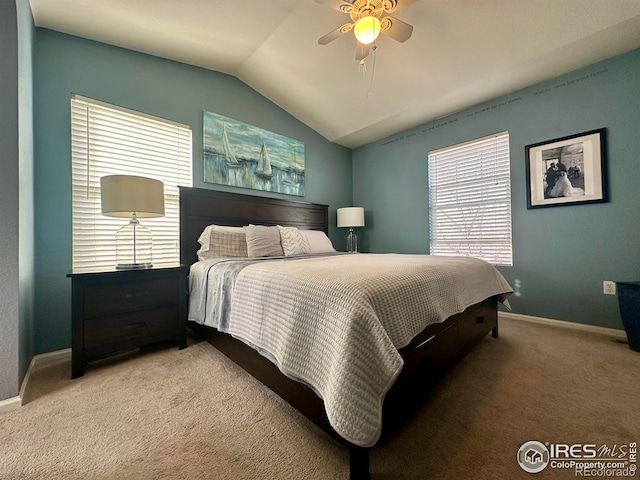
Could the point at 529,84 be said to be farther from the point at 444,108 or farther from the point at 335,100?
the point at 335,100

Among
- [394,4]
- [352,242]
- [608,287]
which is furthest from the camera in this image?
[352,242]

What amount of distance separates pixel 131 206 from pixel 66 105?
111cm

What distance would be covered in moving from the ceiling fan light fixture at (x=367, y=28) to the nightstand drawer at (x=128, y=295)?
7.88 feet

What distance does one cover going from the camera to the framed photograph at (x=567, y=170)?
2457 millimetres

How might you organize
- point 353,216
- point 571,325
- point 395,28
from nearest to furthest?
point 395,28 < point 571,325 < point 353,216

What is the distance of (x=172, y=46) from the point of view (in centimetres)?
248

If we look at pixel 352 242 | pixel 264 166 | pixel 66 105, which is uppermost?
pixel 66 105

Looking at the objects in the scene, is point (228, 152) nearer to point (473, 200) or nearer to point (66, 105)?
point (66, 105)

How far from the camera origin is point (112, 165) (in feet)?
7.64

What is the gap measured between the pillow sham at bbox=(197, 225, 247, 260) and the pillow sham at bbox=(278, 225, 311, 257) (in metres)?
0.42

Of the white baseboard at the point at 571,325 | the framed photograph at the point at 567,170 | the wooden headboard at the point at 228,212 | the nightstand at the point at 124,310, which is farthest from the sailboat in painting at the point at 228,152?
the white baseboard at the point at 571,325

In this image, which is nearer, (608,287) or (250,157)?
(608,287)

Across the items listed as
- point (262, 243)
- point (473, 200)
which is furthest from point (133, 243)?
point (473, 200)

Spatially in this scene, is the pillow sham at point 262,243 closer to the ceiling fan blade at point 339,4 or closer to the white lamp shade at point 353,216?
the white lamp shade at point 353,216
